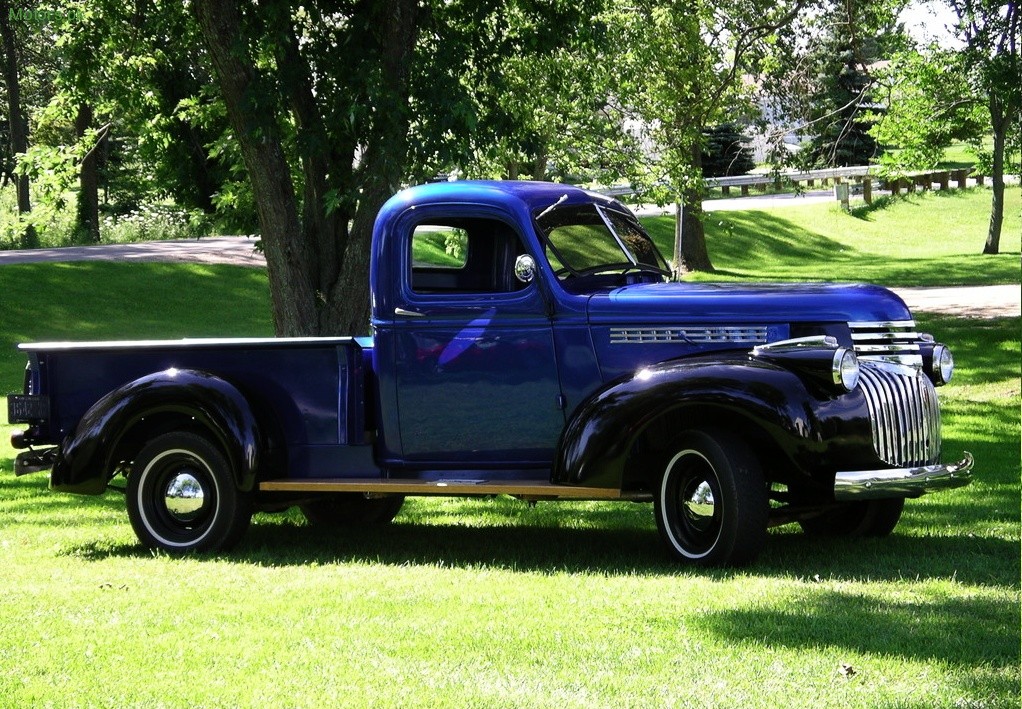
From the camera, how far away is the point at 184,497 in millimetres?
7980

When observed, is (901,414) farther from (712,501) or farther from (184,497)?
(184,497)

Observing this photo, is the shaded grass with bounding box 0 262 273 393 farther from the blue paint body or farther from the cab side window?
the cab side window

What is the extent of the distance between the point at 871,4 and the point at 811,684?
15.5 m

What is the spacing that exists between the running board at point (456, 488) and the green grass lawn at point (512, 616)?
375 millimetres

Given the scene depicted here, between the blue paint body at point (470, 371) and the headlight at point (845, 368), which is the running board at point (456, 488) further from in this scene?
the headlight at point (845, 368)

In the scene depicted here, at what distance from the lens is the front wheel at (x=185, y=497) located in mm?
7832

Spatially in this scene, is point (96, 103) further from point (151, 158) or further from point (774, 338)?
point (774, 338)

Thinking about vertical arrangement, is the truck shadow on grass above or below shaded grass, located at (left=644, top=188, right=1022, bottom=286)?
below

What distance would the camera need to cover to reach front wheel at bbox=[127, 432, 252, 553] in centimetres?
783

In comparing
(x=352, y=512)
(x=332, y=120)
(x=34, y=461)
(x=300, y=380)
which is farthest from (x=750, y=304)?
(x=332, y=120)

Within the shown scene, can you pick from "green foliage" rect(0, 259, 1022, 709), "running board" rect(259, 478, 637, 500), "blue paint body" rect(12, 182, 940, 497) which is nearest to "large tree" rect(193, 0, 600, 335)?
"green foliage" rect(0, 259, 1022, 709)

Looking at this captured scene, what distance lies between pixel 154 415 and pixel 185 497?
1.83 ft

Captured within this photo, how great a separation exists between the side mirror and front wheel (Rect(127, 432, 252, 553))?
6.45ft

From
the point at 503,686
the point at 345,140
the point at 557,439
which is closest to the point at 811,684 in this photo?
the point at 503,686
